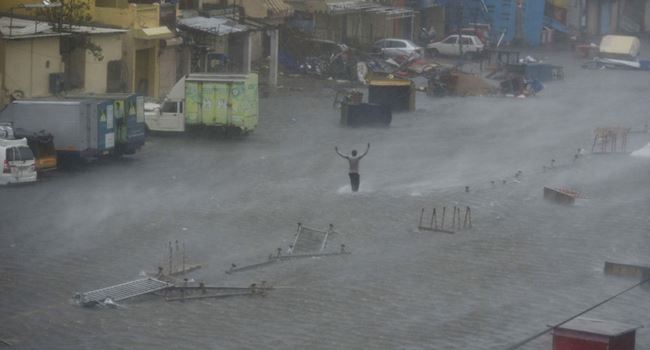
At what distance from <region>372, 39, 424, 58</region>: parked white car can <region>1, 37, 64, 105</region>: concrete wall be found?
20.1m

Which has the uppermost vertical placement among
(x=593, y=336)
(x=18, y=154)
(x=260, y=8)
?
(x=260, y=8)

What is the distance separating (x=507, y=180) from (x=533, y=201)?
2.39 metres

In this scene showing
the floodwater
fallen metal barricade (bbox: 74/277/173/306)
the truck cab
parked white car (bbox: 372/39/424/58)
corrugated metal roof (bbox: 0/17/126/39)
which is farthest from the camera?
parked white car (bbox: 372/39/424/58)

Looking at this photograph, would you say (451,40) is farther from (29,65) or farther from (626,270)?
(626,270)

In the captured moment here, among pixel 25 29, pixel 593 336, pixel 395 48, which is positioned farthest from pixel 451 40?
pixel 593 336

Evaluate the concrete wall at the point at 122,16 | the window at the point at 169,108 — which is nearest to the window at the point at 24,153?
the window at the point at 169,108

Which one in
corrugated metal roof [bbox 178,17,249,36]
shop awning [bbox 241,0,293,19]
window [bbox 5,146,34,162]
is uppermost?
shop awning [bbox 241,0,293,19]

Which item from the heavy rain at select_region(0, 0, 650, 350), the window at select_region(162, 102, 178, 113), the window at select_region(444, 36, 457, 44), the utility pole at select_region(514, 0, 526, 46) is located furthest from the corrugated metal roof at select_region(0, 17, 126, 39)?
the utility pole at select_region(514, 0, 526, 46)

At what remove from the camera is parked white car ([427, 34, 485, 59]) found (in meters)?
55.8

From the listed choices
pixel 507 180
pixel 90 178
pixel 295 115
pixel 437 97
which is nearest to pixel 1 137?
pixel 90 178

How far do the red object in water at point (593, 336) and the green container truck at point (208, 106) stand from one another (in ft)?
61.1

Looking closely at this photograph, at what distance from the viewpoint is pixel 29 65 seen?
106 ft

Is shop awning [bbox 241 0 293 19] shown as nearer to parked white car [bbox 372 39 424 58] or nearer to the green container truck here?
parked white car [bbox 372 39 424 58]

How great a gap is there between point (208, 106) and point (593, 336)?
19473 mm
